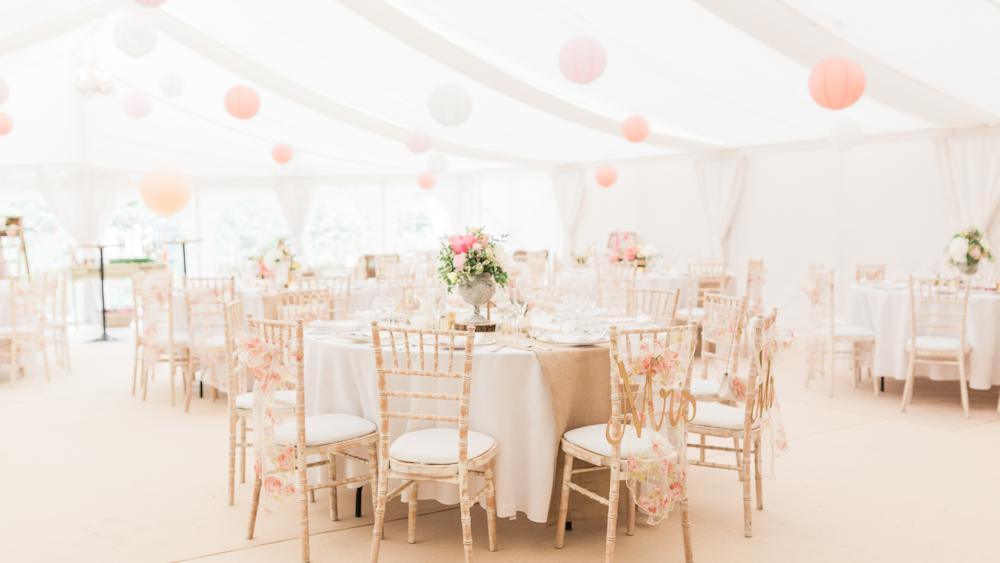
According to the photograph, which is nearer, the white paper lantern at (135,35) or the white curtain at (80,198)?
the white paper lantern at (135,35)

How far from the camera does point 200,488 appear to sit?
3.84 meters

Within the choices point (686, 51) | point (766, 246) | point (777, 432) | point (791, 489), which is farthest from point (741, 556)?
point (766, 246)

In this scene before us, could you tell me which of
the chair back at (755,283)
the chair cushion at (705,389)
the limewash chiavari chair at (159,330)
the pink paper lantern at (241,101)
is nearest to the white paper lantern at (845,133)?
the chair back at (755,283)

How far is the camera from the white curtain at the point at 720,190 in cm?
1040

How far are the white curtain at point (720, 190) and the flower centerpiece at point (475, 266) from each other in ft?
25.3

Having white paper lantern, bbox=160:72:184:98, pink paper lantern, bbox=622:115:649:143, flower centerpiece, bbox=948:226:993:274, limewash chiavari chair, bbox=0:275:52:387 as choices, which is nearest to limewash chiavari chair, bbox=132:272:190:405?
limewash chiavari chair, bbox=0:275:52:387

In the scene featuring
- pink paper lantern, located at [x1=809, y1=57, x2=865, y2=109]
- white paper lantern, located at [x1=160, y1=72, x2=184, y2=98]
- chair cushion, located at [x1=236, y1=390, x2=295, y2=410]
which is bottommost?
chair cushion, located at [x1=236, y1=390, x2=295, y2=410]

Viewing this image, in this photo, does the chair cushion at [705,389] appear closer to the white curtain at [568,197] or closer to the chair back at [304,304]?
the chair back at [304,304]

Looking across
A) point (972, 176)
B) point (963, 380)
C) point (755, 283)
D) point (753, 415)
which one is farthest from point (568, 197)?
point (753, 415)

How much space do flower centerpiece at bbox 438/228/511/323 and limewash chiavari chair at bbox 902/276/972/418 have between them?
3.50m

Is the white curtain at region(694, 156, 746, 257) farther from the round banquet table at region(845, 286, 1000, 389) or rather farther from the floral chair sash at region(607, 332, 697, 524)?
the floral chair sash at region(607, 332, 697, 524)

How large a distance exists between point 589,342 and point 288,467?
4.62ft

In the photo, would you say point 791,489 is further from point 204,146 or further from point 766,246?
point 204,146

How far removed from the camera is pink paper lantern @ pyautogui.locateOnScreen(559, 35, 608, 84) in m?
5.12
